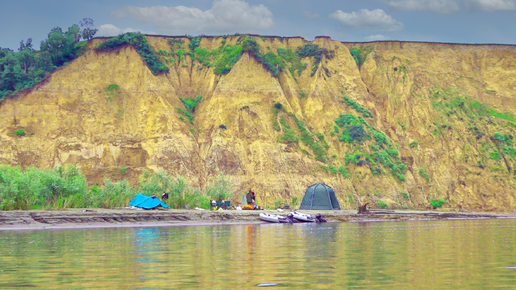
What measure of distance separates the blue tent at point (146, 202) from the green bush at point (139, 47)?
32366mm

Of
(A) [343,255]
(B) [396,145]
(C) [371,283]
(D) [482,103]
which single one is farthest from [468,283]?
(D) [482,103]

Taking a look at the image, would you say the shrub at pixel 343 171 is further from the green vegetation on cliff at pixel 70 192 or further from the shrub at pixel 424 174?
the green vegetation on cliff at pixel 70 192

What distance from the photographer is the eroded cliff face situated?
75.6m

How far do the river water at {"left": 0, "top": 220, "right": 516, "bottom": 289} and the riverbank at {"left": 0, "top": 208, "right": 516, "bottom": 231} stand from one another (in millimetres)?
10415

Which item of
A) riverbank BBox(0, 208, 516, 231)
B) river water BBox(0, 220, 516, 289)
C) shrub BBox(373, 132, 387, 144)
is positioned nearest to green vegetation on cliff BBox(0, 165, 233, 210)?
riverbank BBox(0, 208, 516, 231)

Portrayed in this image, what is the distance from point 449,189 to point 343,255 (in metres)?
60.6

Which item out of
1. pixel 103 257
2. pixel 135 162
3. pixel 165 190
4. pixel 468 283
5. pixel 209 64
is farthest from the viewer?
pixel 209 64

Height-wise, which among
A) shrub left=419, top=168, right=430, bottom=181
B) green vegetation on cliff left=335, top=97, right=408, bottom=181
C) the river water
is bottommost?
the river water

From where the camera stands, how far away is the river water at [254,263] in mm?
16281

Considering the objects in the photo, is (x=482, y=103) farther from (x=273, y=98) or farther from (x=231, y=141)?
(x=231, y=141)

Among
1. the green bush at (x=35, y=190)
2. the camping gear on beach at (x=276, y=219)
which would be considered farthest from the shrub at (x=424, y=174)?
the green bush at (x=35, y=190)

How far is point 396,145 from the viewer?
84.1 metres

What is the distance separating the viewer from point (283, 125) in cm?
8050

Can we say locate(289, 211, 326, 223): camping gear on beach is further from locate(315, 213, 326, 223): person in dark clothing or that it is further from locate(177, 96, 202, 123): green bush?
locate(177, 96, 202, 123): green bush
